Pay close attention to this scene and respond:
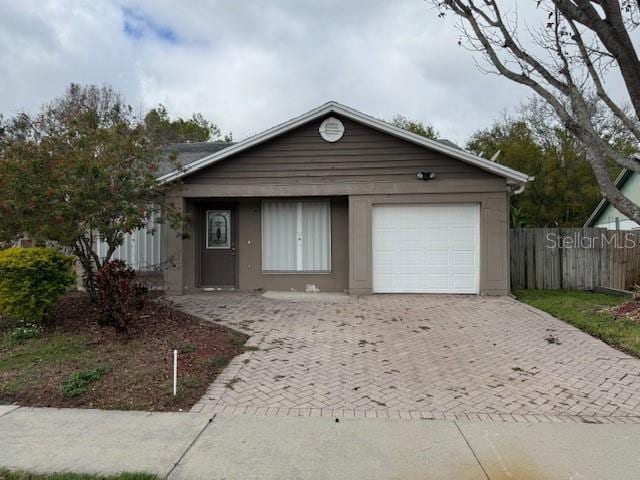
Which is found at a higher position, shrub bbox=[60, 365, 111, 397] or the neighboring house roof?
the neighboring house roof

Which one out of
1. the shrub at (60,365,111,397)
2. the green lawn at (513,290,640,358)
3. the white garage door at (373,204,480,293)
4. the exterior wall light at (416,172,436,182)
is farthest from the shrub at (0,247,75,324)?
the green lawn at (513,290,640,358)

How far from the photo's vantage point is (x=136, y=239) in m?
11.8

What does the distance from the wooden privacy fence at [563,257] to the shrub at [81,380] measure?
35.5ft

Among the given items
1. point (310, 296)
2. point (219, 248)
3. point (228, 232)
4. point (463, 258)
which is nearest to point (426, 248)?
point (463, 258)

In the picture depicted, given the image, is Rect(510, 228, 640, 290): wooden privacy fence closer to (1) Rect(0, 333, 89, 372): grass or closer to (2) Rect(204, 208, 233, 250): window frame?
(2) Rect(204, 208, 233, 250): window frame

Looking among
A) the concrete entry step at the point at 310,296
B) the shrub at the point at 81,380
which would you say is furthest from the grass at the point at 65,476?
the concrete entry step at the point at 310,296

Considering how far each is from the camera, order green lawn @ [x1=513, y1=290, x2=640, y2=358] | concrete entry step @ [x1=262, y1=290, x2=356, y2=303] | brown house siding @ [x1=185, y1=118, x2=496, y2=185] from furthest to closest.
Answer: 1. brown house siding @ [x1=185, y1=118, x2=496, y2=185]
2. concrete entry step @ [x1=262, y1=290, x2=356, y2=303]
3. green lawn @ [x1=513, y1=290, x2=640, y2=358]

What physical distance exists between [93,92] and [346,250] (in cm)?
2225

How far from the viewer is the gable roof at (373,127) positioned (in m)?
10.2

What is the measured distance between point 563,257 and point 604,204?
11396 millimetres

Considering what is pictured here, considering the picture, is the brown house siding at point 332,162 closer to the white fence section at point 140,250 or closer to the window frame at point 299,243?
the window frame at point 299,243

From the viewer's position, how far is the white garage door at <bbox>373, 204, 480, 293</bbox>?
425 inches

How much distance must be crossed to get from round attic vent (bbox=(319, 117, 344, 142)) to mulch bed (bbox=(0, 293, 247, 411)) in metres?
5.52

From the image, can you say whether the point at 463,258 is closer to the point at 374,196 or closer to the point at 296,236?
the point at 374,196
